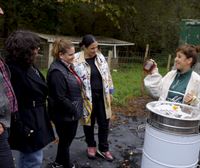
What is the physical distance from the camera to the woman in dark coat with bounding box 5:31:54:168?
9.36 ft

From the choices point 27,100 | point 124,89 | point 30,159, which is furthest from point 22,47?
point 124,89

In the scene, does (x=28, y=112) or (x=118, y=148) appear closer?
(x=28, y=112)

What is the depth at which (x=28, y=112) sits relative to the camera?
3.02m

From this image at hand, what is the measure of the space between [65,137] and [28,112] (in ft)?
2.90

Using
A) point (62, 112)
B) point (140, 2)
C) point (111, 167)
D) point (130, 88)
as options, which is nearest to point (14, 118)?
point (62, 112)

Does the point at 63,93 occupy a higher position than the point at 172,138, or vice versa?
the point at 63,93

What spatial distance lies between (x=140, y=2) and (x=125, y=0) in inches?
37.1

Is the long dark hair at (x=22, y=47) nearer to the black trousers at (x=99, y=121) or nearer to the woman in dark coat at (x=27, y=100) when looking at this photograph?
the woman in dark coat at (x=27, y=100)

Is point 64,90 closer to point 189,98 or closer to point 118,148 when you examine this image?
point 189,98

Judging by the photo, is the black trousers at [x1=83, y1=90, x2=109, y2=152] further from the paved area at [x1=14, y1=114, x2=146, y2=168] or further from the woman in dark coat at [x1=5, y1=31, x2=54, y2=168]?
the woman in dark coat at [x1=5, y1=31, x2=54, y2=168]

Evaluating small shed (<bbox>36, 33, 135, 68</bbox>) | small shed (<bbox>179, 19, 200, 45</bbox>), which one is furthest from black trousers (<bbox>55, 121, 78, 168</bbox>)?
small shed (<bbox>36, 33, 135, 68</bbox>)

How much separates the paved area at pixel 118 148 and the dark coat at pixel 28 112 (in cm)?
113

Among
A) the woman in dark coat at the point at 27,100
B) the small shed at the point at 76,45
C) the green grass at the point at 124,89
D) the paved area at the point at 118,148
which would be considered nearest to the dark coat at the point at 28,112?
the woman in dark coat at the point at 27,100

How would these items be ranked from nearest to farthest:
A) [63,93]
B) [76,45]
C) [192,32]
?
[63,93]
[192,32]
[76,45]
